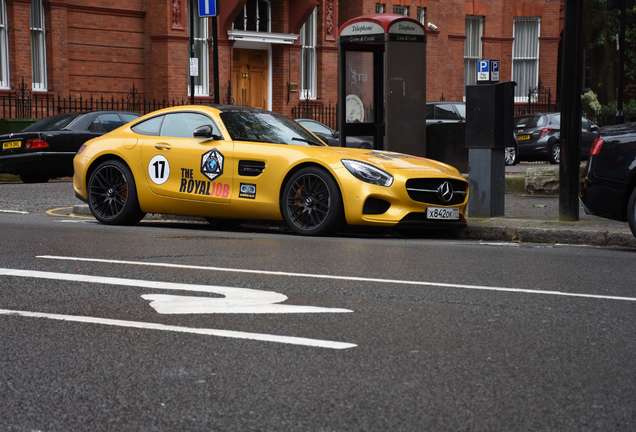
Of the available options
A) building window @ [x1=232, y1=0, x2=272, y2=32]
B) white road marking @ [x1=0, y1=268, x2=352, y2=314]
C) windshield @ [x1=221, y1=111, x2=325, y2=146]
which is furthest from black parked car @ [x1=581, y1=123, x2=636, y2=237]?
building window @ [x1=232, y1=0, x2=272, y2=32]

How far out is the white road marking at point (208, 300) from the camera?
6551mm

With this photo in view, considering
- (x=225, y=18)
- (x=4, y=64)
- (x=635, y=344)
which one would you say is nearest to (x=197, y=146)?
(x=635, y=344)

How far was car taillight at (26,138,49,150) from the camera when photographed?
67.1ft

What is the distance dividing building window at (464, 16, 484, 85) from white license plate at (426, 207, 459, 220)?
89.4ft

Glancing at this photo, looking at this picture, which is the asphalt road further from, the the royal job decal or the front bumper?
the the royal job decal

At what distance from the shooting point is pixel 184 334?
5.88 meters

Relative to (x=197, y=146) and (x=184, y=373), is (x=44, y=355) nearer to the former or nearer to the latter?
(x=184, y=373)

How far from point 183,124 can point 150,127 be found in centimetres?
47

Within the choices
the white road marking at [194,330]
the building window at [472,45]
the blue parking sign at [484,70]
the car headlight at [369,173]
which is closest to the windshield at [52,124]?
the blue parking sign at [484,70]

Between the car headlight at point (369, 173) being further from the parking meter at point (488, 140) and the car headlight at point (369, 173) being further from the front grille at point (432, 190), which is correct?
the parking meter at point (488, 140)

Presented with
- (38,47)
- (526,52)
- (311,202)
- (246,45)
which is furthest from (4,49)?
(526,52)

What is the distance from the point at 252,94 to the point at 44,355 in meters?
27.1

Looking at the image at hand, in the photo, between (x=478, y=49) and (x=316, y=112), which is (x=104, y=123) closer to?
(x=316, y=112)

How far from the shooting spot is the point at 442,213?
11383mm
